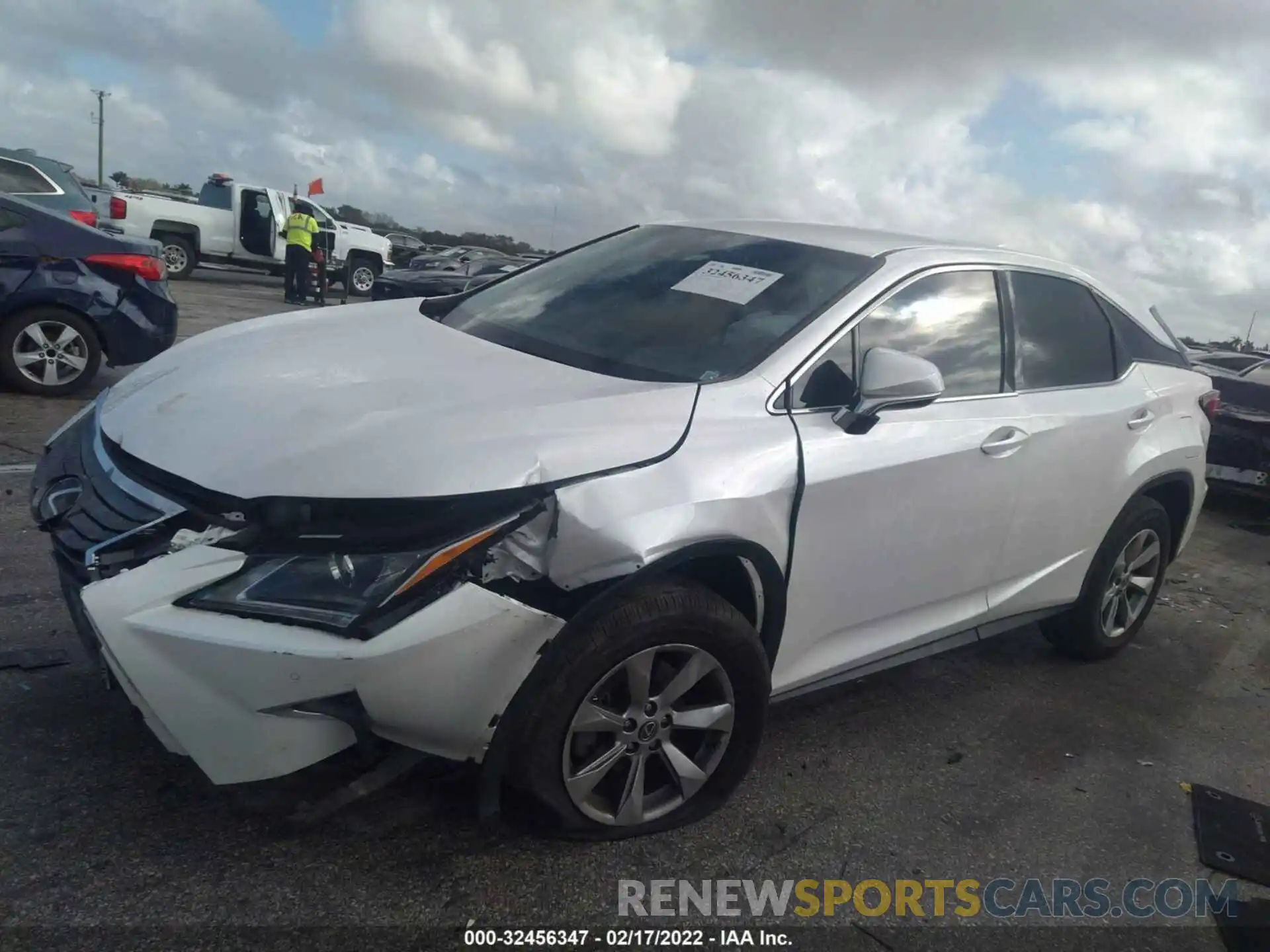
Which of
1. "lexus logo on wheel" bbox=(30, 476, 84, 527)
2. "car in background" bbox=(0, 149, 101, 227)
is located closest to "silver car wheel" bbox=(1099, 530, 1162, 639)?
"lexus logo on wheel" bbox=(30, 476, 84, 527)

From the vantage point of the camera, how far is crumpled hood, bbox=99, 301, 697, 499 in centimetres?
223

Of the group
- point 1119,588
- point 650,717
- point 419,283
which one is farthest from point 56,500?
point 419,283

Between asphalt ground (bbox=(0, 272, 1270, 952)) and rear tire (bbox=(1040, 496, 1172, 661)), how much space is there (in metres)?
0.21

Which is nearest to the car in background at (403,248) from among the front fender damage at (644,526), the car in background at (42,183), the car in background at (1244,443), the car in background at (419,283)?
the car in background at (419,283)

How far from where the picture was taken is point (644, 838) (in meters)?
2.73

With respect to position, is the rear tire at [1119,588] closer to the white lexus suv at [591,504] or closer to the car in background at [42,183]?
the white lexus suv at [591,504]

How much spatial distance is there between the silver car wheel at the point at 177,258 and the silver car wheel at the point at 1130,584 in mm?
18174

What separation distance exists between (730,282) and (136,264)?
17.8 ft

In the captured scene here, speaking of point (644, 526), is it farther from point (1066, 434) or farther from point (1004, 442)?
point (1066, 434)

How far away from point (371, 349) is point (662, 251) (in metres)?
1.19

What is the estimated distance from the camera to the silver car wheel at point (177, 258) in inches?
741

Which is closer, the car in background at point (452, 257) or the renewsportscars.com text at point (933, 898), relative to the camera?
the renewsportscars.com text at point (933, 898)

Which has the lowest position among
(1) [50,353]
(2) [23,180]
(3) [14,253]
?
(1) [50,353]

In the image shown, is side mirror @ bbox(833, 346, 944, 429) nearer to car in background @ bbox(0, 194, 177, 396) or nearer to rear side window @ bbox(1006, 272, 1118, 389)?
rear side window @ bbox(1006, 272, 1118, 389)
